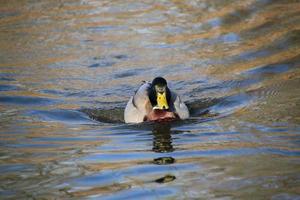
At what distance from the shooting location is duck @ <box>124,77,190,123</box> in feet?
34.9

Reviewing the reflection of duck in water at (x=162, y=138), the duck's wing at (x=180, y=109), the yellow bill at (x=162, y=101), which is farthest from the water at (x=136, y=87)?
the yellow bill at (x=162, y=101)

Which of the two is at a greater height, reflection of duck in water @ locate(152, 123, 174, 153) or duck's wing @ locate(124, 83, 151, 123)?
duck's wing @ locate(124, 83, 151, 123)

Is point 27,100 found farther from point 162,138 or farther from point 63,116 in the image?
point 162,138

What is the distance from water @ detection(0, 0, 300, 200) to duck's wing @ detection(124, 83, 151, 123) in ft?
0.71

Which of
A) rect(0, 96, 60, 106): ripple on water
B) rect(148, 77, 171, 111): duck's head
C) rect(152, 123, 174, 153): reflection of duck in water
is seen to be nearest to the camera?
rect(152, 123, 174, 153): reflection of duck in water

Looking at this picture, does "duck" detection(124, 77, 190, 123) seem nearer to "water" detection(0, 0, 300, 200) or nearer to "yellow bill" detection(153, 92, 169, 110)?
"yellow bill" detection(153, 92, 169, 110)

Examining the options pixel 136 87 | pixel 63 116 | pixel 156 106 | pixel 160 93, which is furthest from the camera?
pixel 136 87

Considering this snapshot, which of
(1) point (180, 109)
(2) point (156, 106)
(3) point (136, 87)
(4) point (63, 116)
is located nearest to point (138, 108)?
(2) point (156, 106)

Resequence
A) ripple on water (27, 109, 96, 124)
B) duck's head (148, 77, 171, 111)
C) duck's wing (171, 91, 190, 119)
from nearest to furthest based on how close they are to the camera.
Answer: duck's head (148, 77, 171, 111) < duck's wing (171, 91, 190, 119) < ripple on water (27, 109, 96, 124)

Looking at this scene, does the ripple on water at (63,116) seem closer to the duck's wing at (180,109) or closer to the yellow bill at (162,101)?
the yellow bill at (162,101)

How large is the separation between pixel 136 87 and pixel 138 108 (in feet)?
8.13

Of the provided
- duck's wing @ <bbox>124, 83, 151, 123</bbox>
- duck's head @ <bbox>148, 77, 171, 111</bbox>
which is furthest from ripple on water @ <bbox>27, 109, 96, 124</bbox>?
duck's head @ <bbox>148, 77, 171, 111</bbox>

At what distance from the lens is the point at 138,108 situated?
11000mm

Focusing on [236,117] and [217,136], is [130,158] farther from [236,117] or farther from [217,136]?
[236,117]
